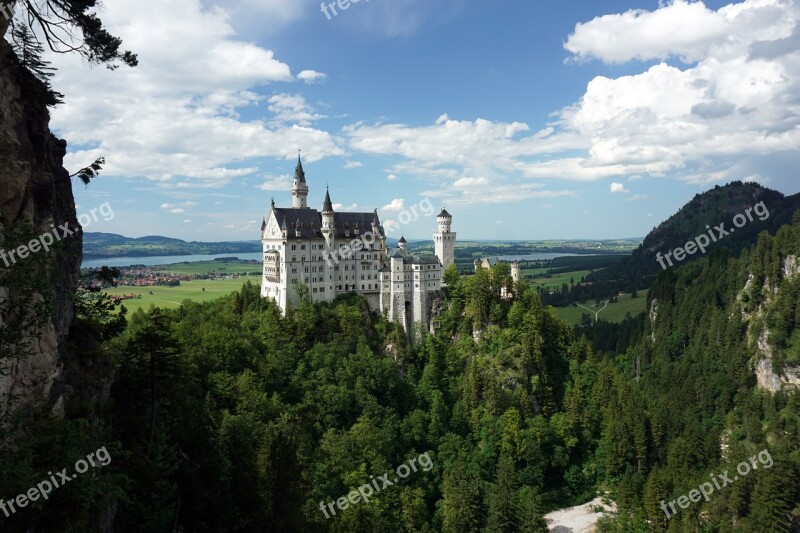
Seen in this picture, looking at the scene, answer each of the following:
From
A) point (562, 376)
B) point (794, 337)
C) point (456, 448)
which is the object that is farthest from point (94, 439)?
point (794, 337)

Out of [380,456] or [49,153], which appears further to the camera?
[380,456]

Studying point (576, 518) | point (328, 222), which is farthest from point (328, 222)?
point (576, 518)

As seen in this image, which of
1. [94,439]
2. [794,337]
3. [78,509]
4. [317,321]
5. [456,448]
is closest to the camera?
[78,509]

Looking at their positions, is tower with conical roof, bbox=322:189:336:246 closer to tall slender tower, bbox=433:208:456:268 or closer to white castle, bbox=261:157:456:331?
white castle, bbox=261:157:456:331

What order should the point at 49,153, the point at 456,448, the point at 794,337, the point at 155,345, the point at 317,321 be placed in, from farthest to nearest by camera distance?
the point at 794,337 < the point at 317,321 < the point at 456,448 < the point at 155,345 < the point at 49,153

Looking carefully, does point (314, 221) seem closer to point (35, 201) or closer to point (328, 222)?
point (328, 222)

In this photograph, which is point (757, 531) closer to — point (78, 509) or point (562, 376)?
point (562, 376)
